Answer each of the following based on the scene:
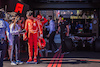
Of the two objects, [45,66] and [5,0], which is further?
[5,0]

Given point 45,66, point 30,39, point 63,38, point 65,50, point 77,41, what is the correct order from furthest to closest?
point 77,41
point 65,50
point 63,38
point 30,39
point 45,66

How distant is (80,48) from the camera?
14391 millimetres

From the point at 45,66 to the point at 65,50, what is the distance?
4.74m

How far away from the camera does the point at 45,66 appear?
8.26m

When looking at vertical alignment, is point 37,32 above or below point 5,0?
below

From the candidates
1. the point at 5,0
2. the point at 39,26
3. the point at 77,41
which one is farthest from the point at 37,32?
the point at 5,0

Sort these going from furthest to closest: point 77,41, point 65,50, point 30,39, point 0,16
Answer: point 77,41, point 65,50, point 30,39, point 0,16

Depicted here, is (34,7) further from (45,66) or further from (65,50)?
(45,66)

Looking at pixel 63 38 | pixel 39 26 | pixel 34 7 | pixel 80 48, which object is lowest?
pixel 80 48

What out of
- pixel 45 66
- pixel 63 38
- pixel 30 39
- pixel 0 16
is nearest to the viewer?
pixel 0 16

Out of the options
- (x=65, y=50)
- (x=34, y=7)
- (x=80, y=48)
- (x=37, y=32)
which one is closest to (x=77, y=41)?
(x=80, y=48)

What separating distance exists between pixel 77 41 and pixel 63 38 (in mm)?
2658

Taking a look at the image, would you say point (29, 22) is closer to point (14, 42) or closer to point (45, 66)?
point (14, 42)

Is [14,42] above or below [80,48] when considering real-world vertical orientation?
above
